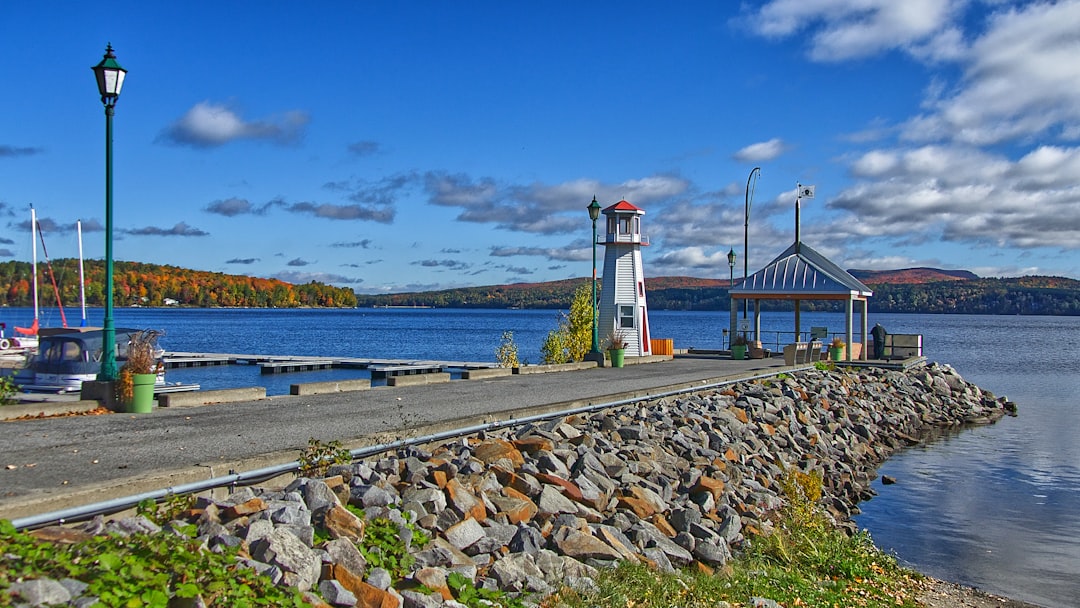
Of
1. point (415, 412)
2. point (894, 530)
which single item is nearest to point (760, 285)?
point (894, 530)

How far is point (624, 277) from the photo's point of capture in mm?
32625

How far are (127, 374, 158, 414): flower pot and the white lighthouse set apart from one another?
20799mm

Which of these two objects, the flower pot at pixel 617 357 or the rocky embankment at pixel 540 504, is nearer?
the rocky embankment at pixel 540 504

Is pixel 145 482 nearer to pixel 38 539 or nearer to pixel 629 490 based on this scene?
pixel 38 539

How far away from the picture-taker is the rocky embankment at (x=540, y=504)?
20.4ft

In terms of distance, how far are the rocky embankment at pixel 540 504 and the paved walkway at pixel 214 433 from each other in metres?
0.75

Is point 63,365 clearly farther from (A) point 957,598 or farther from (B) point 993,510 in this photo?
(B) point 993,510

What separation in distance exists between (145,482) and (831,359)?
27.4 metres

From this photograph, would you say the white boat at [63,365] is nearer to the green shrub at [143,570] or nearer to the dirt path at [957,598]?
the green shrub at [143,570]

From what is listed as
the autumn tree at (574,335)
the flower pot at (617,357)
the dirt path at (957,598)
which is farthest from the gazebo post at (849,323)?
the dirt path at (957,598)

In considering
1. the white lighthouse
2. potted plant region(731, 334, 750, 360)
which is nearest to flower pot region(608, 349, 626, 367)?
the white lighthouse

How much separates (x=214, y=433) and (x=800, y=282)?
25.0 meters

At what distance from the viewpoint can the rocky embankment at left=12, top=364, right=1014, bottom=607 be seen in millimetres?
6219

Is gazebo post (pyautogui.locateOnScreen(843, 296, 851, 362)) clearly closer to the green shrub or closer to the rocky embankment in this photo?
the rocky embankment
